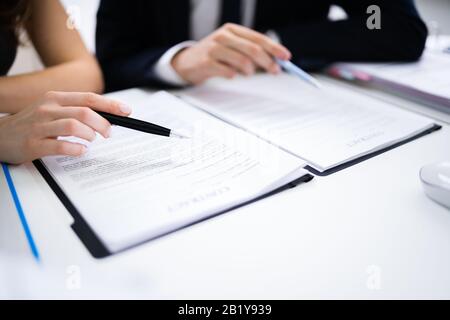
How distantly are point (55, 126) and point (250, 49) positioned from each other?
42 cm

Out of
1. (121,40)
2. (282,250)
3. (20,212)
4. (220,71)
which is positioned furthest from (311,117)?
(121,40)

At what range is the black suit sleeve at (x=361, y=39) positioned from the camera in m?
0.90

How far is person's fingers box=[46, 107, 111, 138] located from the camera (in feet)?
1.61

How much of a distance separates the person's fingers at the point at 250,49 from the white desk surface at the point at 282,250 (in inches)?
14.3

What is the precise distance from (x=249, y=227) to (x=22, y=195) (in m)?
0.27

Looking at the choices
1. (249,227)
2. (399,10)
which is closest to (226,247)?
(249,227)

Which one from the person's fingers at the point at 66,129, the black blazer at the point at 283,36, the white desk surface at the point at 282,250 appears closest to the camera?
the white desk surface at the point at 282,250

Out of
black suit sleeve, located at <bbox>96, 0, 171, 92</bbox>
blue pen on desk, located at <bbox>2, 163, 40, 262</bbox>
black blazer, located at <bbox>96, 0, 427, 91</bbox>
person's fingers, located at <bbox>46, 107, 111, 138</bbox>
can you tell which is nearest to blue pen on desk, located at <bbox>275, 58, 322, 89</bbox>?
black blazer, located at <bbox>96, 0, 427, 91</bbox>

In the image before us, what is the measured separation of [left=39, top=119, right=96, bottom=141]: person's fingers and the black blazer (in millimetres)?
359

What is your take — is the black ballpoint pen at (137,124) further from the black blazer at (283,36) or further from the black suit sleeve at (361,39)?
the black suit sleeve at (361,39)

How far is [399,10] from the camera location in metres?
0.94

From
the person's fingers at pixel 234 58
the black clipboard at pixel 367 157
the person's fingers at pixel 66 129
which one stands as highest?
the person's fingers at pixel 234 58

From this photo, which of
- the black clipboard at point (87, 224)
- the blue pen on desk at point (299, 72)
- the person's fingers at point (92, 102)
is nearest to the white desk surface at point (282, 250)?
the black clipboard at point (87, 224)

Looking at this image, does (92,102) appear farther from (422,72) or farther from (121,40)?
(422,72)
